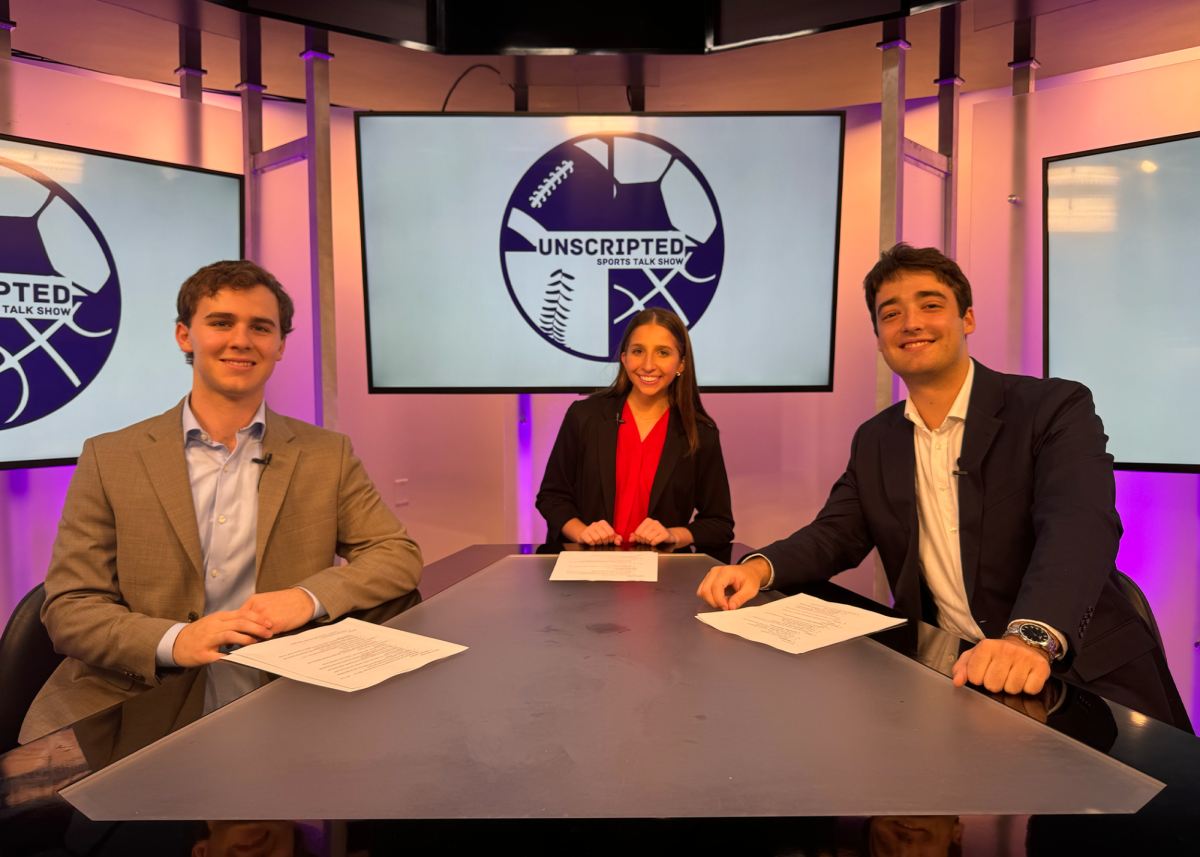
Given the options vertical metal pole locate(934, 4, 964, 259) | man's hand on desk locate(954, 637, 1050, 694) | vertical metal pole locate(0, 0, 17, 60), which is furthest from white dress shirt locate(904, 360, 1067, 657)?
vertical metal pole locate(0, 0, 17, 60)

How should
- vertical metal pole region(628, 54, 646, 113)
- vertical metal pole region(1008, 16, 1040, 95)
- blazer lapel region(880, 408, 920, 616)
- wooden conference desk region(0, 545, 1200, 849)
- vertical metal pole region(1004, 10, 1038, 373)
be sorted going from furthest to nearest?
vertical metal pole region(628, 54, 646, 113)
vertical metal pole region(1004, 10, 1038, 373)
vertical metal pole region(1008, 16, 1040, 95)
blazer lapel region(880, 408, 920, 616)
wooden conference desk region(0, 545, 1200, 849)

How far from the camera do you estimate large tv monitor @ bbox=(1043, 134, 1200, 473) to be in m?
2.89

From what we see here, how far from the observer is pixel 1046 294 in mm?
3180

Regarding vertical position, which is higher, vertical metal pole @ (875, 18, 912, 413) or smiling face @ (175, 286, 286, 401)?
vertical metal pole @ (875, 18, 912, 413)

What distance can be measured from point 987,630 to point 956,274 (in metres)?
0.92

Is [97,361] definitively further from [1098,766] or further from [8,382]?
[1098,766]

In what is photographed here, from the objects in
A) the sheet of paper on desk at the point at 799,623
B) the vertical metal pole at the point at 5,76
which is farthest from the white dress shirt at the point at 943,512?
the vertical metal pole at the point at 5,76

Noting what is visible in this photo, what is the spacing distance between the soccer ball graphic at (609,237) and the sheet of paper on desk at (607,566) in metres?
1.49

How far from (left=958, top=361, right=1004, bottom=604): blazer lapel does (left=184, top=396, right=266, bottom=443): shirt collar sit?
168cm

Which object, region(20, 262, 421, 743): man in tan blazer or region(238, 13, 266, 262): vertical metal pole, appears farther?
region(238, 13, 266, 262): vertical metal pole

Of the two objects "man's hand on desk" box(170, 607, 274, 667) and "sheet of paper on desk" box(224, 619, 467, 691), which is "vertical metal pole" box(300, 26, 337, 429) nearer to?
"man's hand on desk" box(170, 607, 274, 667)

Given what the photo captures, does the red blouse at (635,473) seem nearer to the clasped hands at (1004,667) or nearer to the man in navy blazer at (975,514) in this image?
the man in navy blazer at (975,514)

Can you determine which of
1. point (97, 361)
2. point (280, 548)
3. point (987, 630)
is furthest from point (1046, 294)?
point (97, 361)

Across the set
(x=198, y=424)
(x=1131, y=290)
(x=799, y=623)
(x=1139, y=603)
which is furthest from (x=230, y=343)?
(x=1131, y=290)
